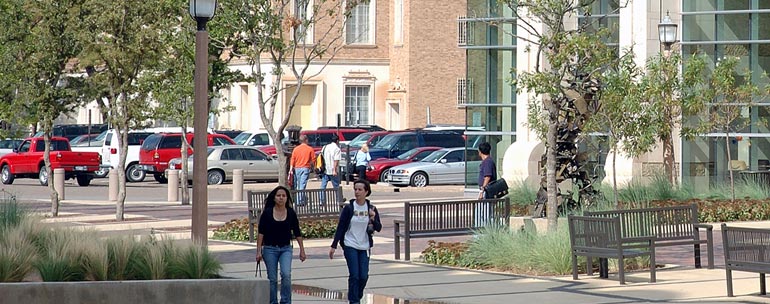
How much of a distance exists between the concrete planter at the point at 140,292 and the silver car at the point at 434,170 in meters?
29.4

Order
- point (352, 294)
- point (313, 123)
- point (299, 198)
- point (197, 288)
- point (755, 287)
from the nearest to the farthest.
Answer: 1. point (197, 288)
2. point (352, 294)
3. point (755, 287)
4. point (299, 198)
5. point (313, 123)

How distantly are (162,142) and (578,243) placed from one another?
31.2m

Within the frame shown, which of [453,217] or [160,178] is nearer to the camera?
[453,217]

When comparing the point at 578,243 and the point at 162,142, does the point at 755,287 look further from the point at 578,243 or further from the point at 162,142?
the point at 162,142

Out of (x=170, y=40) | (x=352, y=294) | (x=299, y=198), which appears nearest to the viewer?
(x=352, y=294)

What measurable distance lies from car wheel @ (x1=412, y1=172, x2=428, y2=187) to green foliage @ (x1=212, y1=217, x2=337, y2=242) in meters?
19.3

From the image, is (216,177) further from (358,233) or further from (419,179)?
(358,233)

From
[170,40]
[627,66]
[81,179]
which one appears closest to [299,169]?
[170,40]

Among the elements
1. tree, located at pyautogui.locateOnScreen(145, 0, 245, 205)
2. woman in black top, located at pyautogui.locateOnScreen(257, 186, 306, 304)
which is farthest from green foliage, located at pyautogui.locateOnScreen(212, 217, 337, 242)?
woman in black top, located at pyautogui.locateOnScreen(257, 186, 306, 304)

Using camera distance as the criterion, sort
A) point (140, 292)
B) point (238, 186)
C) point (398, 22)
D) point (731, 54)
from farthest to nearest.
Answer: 1. point (398, 22)
2. point (238, 186)
3. point (731, 54)
4. point (140, 292)

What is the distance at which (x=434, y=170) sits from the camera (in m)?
43.8

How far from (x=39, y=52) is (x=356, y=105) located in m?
40.1

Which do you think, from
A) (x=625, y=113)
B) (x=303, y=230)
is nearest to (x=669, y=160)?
(x=625, y=113)

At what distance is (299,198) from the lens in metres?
23.6
